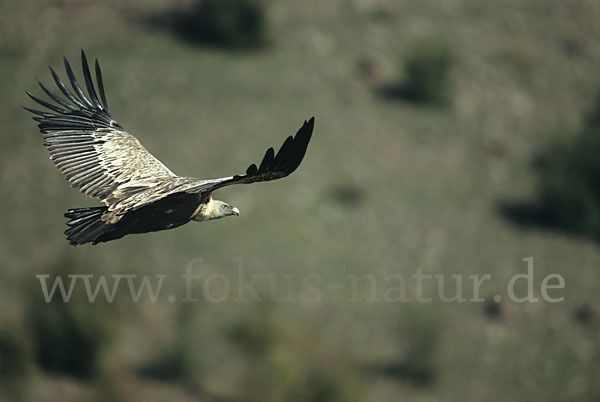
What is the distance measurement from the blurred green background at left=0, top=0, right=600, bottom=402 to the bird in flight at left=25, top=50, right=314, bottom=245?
1383 centimetres

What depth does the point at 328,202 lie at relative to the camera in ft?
111

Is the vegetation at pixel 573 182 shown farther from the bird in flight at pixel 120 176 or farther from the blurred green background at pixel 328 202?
the bird in flight at pixel 120 176

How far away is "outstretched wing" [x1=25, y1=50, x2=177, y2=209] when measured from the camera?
34.5 feet

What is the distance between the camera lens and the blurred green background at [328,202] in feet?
90.1

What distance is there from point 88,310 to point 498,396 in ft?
41.2

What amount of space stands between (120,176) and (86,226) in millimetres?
1250

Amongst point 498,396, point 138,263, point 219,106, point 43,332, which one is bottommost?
point 498,396

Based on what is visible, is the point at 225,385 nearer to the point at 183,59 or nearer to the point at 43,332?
the point at 43,332

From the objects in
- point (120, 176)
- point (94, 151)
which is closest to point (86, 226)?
point (120, 176)

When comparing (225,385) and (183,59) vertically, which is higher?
(183,59)

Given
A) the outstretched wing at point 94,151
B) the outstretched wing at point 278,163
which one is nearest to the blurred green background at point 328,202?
the outstretched wing at point 94,151

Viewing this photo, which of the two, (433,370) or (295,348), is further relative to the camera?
(433,370)

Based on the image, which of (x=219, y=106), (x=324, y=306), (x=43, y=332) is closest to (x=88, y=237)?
(x=43, y=332)

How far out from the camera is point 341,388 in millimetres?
25375
